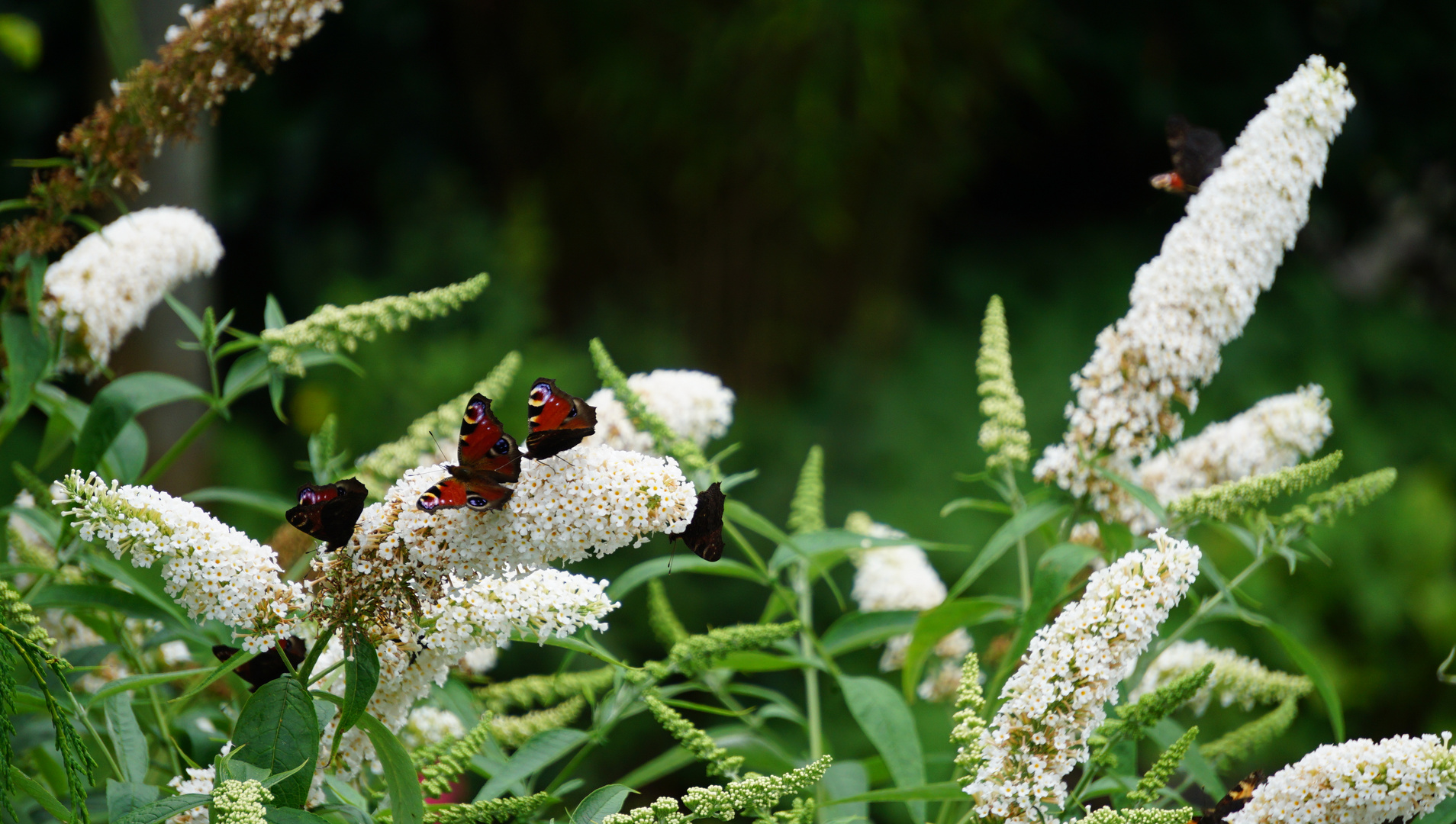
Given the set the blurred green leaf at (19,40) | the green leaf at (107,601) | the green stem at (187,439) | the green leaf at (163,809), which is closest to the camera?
the green leaf at (163,809)

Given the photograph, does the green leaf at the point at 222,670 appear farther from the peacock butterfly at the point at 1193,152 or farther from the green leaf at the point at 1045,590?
the peacock butterfly at the point at 1193,152

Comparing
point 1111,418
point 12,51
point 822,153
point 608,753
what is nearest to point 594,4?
point 822,153

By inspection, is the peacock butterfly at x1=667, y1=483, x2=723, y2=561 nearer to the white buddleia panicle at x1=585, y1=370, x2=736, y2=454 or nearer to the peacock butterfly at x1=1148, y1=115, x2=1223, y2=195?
the white buddleia panicle at x1=585, y1=370, x2=736, y2=454

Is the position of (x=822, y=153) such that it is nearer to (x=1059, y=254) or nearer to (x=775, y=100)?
(x=775, y=100)

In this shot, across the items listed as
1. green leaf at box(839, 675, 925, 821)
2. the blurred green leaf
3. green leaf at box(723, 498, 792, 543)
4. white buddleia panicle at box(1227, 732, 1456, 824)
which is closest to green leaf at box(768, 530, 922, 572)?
green leaf at box(723, 498, 792, 543)

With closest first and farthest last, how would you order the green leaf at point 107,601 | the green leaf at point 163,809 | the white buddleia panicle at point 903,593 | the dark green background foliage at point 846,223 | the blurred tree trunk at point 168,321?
the green leaf at point 163,809, the green leaf at point 107,601, the white buddleia panicle at point 903,593, the blurred tree trunk at point 168,321, the dark green background foliage at point 846,223

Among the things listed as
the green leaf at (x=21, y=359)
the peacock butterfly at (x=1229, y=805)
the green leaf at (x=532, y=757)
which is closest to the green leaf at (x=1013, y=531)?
the peacock butterfly at (x=1229, y=805)
